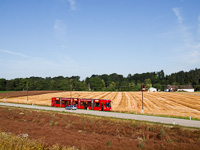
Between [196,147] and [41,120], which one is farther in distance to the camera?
[41,120]

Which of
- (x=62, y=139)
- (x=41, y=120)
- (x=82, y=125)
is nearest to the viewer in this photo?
(x=62, y=139)

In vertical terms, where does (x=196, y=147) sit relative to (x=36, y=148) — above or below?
below

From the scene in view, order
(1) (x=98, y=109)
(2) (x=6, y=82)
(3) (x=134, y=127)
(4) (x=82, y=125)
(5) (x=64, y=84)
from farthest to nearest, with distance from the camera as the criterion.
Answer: (2) (x=6, y=82) < (5) (x=64, y=84) < (1) (x=98, y=109) < (4) (x=82, y=125) < (3) (x=134, y=127)

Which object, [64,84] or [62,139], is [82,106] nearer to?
[62,139]

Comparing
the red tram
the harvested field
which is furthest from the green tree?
the red tram

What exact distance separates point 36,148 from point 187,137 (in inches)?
708

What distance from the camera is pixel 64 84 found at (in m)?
152

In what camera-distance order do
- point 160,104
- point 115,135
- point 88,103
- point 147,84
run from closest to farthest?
point 115,135
point 88,103
point 160,104
point 147,84

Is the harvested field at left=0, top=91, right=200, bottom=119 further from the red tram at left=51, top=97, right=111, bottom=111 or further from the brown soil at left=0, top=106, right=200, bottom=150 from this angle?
the brown soil at left=0, top=106, right=200, bottom=150

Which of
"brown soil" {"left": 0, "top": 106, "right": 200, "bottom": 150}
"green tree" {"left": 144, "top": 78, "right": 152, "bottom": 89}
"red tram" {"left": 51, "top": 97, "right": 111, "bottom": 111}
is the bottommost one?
"brown soil" {"left": 0, "top": 106, "right": 200, "bottom": 150}

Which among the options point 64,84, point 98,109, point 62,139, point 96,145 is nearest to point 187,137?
point 96,145

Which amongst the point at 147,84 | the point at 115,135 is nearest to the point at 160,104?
the point at 115,135

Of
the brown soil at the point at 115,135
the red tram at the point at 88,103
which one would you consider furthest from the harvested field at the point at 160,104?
the brown soil at the point at 115,135

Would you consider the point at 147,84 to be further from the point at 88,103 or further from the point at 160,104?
the point at 88,103
